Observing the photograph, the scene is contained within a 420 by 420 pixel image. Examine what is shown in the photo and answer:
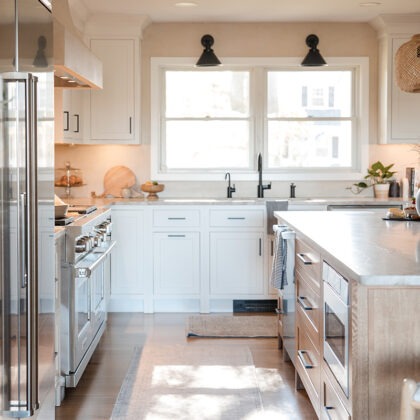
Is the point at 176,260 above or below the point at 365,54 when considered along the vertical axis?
below

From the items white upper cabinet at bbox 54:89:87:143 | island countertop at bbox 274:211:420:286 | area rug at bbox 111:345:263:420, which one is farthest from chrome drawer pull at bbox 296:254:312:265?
white upper cabinet at bbox 54:89:87:143

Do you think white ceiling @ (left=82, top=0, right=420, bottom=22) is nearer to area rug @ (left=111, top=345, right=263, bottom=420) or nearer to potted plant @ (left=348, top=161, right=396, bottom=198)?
potted plant @ (left=348, top=161, right=396, bottom=198)

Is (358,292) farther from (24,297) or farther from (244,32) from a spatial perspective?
(244,32)

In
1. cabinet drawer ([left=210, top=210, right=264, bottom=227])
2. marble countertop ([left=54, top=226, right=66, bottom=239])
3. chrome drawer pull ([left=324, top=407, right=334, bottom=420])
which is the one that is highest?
marble countertop ([left=54, top=226, right=66, bottom=239])

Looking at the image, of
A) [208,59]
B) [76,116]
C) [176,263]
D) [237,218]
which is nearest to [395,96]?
[208,59]

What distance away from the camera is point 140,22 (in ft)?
18.3

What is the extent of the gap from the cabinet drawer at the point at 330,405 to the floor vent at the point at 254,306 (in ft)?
8.88

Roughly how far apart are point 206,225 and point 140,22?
1.87m

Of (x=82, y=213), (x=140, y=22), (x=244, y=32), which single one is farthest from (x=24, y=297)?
(x=244, y=32)

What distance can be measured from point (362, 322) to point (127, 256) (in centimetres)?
351

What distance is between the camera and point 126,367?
3.98 m

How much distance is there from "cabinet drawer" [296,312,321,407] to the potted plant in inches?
107

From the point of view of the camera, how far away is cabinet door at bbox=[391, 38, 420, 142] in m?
5.73

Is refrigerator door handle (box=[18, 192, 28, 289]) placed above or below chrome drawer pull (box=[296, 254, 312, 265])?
above
